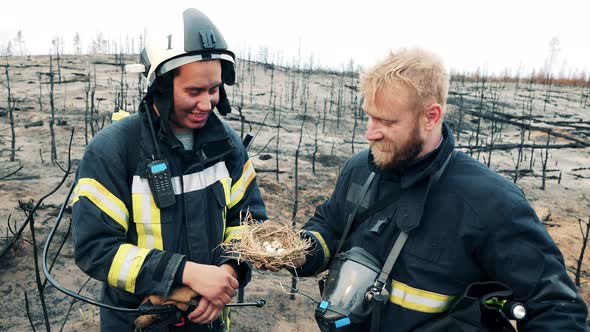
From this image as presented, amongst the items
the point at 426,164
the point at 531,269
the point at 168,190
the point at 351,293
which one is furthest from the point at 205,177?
the point at 531,269

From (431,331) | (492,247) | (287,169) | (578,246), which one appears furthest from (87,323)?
(578,246)

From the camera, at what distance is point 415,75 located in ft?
5.92

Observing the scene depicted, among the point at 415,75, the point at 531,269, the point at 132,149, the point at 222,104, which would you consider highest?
the point at 415,75

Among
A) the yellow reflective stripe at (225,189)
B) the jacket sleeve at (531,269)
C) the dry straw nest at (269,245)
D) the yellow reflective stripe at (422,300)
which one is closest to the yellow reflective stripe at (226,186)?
the yellow reflective stripe at (225,189)

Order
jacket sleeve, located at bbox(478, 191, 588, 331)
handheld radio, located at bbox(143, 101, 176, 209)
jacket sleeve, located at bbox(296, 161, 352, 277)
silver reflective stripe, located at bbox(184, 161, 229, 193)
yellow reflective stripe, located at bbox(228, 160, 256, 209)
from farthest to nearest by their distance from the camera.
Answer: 1. yellow reflective stripe, located at bbox(228, 160, 256, 209)
2. jacket sleeve, located at bbox(296, 161, 352, 277)
3. silver reflective stripe, located at bbox(184, 161, 229, 193)
4. handheld radio, located at bbox(143, 101, 176, 209)
5. jacket sleeve, located at bbox(478, 191, 588, 331)

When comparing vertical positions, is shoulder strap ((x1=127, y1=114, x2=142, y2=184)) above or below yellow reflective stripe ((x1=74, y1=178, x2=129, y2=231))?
above

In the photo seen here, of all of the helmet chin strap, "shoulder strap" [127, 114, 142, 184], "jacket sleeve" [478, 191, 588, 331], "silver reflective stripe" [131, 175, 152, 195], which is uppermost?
the helmet chin strap

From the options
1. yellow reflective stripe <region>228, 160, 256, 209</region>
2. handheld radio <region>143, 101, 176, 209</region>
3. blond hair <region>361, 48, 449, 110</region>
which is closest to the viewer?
blond hair <region>361, 48, 449, 110</region>

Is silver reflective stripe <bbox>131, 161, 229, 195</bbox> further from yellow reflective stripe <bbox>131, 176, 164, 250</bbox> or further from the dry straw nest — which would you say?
the dry straw nest

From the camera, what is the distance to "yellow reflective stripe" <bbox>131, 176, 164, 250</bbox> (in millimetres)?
1975

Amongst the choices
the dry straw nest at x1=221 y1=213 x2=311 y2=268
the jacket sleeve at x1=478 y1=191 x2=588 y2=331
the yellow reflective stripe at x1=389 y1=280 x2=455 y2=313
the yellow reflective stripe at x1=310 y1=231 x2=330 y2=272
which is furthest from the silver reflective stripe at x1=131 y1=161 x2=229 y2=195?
the jacket sleeve at x1=478 y1=191 x2=588 y2=331

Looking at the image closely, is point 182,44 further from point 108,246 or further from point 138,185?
point 108,246

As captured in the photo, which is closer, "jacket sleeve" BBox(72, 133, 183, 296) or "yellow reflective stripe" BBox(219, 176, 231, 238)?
"jacket sleeve" BBox(72, 133, 183, 296)

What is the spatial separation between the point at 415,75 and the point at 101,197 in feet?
4.67
